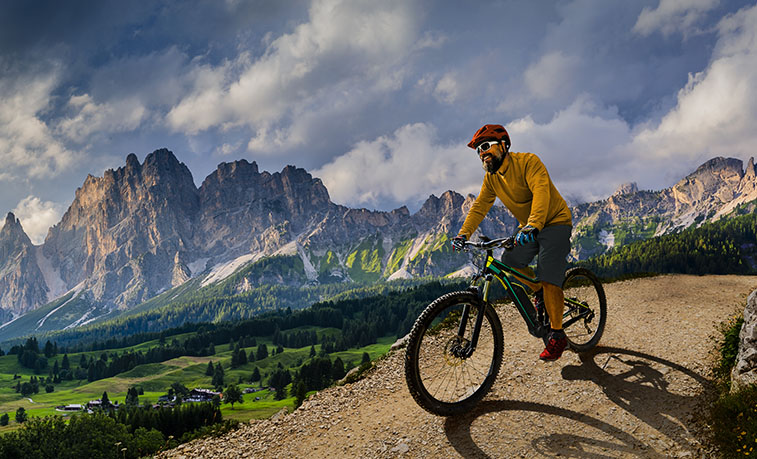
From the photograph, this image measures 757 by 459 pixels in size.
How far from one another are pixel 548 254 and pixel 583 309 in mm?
3061

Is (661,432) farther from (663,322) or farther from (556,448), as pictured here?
(663,322)

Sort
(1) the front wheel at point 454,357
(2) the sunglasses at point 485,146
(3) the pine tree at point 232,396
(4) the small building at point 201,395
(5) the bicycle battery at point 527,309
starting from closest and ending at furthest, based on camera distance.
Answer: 1. (1) the front wheel at point 454,357
2. (5) the bicycle battery at point 527,309
3. (2) the sunglasses at point 485,146
4. (3) the pine tree at point 232,396
5. (4) the small building at point 201,395

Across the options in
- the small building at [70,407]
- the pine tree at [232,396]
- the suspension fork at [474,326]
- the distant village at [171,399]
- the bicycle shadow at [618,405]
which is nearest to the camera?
the bicycle shadow at [618,405]

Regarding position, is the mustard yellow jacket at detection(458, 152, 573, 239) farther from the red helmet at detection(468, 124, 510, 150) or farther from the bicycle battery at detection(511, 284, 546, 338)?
the bicycle battery at detection(511, 284, 546, 338)

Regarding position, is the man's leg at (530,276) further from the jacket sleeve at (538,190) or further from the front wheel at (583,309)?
the front wheel at (583,309)

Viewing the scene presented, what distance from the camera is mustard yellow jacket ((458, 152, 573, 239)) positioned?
25.7ft

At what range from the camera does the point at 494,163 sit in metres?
8.34

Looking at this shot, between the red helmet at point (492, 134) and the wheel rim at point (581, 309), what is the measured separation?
4.41m

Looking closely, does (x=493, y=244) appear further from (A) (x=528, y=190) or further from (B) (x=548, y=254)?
(A) (x=528, y=190)

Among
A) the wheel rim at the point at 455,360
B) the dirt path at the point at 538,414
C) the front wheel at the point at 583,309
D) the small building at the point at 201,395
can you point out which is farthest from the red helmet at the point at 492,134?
the small building at the point at 201,395

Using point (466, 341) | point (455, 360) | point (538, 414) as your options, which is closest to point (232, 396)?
point (455, 360)

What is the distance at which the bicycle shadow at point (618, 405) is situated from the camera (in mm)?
6418

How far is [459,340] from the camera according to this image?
7727mm

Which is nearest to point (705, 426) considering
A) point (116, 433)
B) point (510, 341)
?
point (510, 341)
